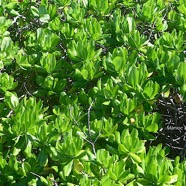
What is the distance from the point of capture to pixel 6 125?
2.34 meters

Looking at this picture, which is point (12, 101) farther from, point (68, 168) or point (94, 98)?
point (68, 168)

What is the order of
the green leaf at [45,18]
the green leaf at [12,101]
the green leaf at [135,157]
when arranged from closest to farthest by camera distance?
the green leaf at [135,157]
the green leaf at [12,101]
the green leaf at [45,18]

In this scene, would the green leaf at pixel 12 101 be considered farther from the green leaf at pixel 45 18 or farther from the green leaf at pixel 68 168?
the green leaf at pixel 45 18

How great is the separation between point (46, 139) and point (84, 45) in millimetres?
631

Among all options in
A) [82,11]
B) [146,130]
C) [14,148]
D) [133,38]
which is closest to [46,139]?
[14,148]

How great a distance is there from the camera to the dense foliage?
6.84 ft

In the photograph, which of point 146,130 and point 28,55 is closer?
point 146,130

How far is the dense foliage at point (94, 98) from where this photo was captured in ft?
6.84

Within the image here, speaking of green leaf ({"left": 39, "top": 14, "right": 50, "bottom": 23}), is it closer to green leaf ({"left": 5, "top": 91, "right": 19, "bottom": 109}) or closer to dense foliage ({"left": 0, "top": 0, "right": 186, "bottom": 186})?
dense foliage ({"left": 0, "top": 0, "right": 186, "bottom": 186})

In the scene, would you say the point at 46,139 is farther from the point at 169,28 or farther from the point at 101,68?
the point at 169,28

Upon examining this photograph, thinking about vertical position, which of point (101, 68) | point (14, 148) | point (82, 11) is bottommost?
point (14, 148)

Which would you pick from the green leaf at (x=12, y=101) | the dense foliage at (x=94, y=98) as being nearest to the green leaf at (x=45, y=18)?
the dense foliage at (x=94, y=98)

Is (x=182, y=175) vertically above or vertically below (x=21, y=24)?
below

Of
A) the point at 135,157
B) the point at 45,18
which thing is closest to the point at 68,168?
the point at 135,157
